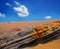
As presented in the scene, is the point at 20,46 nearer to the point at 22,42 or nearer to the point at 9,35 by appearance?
the point at 22,42

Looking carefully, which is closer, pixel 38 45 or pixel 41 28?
pixel 38 45

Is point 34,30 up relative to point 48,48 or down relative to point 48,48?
up

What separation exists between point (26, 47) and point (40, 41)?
0.81 meters

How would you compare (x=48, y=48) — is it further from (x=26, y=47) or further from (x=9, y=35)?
(x=9, y=35)

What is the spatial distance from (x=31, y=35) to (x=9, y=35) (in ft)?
3.32

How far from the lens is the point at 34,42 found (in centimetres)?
802

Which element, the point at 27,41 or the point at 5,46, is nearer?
the point at 5,46

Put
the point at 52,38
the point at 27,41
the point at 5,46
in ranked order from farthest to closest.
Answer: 1. the point at 52,38
2. the point at 27,41
3. the point at 5,46

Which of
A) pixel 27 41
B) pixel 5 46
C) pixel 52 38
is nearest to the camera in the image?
pixel 5 46

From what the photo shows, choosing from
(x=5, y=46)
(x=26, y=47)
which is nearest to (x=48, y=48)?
(x=26, y=47)

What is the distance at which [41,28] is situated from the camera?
8586 mm

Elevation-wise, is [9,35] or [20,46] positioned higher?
[9,35]

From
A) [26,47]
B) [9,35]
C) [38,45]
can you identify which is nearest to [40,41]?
[38,45]

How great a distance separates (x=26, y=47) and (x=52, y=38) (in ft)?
4.87
